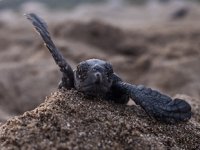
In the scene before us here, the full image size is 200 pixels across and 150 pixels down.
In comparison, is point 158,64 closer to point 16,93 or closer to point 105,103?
point 16,93

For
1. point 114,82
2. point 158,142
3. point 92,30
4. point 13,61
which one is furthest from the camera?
point 92,30

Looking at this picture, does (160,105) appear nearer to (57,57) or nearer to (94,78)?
(94,78)

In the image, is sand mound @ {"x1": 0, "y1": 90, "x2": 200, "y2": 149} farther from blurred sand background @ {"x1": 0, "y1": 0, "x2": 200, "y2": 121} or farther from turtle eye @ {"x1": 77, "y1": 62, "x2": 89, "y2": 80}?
blurred sand background @ {"x1": 0, "y1": 0, "x2": 200, "y2": 121}

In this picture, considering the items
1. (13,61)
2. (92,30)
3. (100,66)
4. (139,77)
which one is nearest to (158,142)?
(100,66)

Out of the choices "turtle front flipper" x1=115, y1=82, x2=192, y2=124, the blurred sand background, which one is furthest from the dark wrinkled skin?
the blurred sand background

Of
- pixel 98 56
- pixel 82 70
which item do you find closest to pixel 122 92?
pixel 82 70

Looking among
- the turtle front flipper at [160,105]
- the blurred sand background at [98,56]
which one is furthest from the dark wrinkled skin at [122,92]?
the blurred sand background at [98,56]

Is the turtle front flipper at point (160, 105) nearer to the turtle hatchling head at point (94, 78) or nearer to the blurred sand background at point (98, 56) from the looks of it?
the turtle hatchling head at point (94, 78)
